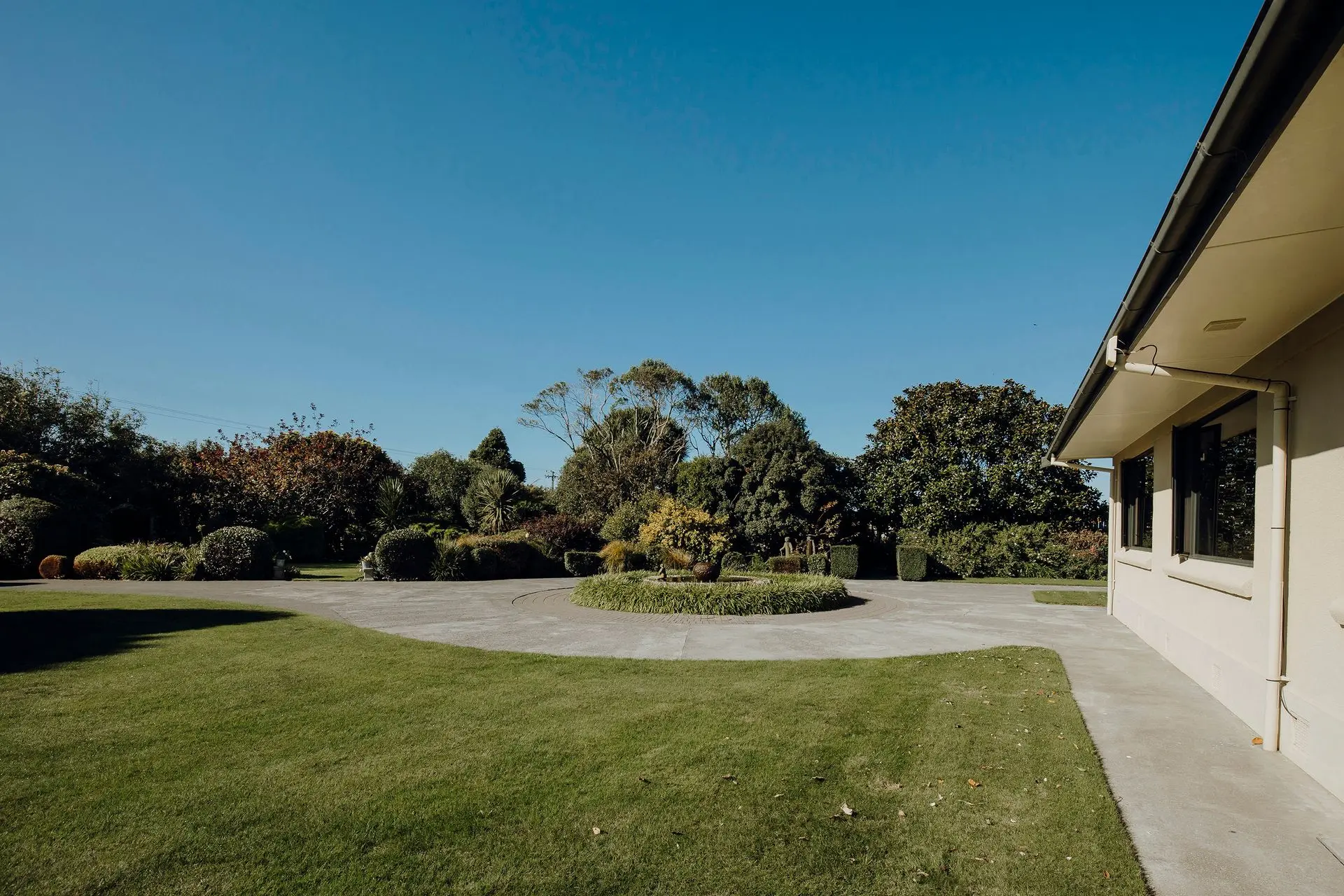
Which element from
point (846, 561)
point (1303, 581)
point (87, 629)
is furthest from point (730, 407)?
point (1303, 581)

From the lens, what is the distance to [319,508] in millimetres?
26344

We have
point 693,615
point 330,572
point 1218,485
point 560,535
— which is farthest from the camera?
point 560,535

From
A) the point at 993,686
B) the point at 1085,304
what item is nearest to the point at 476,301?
the point at 1085,304

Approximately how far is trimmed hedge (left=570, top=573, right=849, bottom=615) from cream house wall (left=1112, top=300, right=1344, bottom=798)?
704cm

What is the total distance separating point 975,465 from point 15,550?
2763 cm

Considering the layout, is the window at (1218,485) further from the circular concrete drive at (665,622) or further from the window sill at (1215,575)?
the circular concrete drive at (665,622)

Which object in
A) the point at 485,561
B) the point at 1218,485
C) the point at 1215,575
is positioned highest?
the point at 1218,485

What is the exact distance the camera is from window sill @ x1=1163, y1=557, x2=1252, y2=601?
539 centimetres

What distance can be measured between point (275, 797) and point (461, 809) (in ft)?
3.40

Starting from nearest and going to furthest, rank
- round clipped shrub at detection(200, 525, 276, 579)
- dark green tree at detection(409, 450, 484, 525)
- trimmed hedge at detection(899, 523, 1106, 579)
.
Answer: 1. round clipped shrub at detection(200, 525, 276, 579)
2. trimmed hedge at detection(899, 523, 1106, 579)
3. dark green tree at detection(409, 450, 484, 525)

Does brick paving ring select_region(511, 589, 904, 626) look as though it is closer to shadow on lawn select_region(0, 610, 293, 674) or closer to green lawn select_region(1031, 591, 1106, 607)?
green lawn select_region(1031, 591, 1106, 607)

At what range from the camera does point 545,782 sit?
4.02 metres

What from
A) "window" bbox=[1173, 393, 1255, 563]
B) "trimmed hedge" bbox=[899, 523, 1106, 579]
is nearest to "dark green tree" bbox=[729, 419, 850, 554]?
"trimmed hedge" bbox=[899, 523, 1106, 579]

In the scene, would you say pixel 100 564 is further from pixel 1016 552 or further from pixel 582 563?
pixel 1016 552
